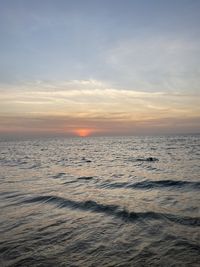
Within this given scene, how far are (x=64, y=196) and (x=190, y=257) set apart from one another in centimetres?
913

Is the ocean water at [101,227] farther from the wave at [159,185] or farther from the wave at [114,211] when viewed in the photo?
the wave at [159,185]

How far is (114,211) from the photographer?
36.6 feet

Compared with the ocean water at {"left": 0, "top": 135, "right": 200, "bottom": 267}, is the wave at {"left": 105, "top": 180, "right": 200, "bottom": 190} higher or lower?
lower

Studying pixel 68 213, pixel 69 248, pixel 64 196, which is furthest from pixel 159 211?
pixel 64 196

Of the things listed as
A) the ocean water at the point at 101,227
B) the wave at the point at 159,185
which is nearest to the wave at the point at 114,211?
the ocean water at the point at 101,227

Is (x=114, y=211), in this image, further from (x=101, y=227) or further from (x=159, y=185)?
(x=159, y=185)

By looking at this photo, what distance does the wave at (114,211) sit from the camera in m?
9.75

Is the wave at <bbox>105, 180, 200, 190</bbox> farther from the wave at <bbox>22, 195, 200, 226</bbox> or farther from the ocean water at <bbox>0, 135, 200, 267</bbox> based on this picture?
the wave at <bbox>22, 195, 200, 226</bbox>

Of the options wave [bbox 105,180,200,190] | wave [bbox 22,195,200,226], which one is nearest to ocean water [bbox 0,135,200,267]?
wave [bbox 22,195,200,226]

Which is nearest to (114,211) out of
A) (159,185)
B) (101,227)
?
(101,227)

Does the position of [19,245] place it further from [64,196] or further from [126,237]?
[64,196]

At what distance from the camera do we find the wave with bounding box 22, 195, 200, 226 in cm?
975

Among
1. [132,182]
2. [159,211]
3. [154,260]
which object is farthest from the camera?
[132,182]

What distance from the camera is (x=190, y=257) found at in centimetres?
658
